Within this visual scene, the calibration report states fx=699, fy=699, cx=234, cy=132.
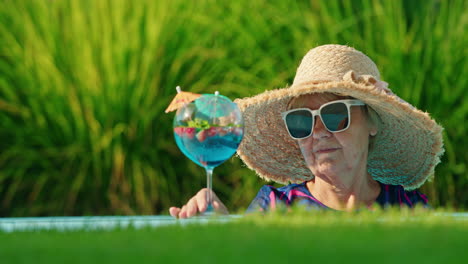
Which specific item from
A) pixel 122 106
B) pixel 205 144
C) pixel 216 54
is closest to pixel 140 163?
pixel 122 106

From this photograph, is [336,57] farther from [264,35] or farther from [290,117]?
[264,35]

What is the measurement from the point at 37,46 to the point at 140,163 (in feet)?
4.21

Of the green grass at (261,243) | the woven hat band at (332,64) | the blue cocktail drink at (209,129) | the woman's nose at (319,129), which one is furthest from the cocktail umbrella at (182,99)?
the woven hat band at (332,64)

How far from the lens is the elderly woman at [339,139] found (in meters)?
3.05

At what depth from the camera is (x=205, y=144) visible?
2.37 metres

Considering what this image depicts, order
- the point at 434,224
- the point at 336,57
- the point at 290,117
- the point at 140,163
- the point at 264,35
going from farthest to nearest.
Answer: the point at 264,35
the point at 140,163
the point at 336,57
the point at 290,117
the point at 434,224

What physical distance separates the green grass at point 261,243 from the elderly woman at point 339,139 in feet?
3.69

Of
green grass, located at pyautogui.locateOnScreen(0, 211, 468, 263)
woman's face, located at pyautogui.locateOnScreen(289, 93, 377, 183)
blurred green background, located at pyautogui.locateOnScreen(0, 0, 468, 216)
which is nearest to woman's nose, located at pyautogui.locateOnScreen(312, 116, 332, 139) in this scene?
woman's face, located at pyautogui.locateOnScreen(289, 93, 377, 183)

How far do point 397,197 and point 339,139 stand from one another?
0.44 m

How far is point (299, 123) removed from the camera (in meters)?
3.07

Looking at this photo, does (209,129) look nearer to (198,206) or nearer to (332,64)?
(198,206)

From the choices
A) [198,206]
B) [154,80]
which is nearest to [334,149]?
[198,206]

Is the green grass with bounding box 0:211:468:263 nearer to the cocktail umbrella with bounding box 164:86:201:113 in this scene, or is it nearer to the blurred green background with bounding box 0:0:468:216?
the cocktail umbrella with bounding box 164:86:201:113

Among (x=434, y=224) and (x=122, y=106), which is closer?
(x=434, y=224)
